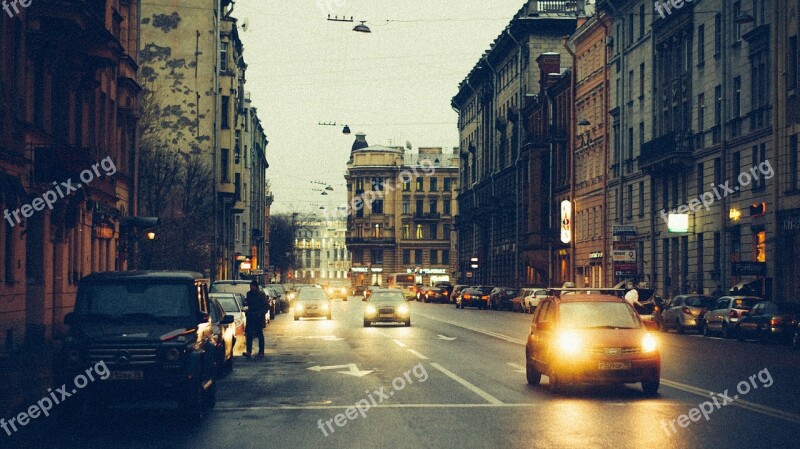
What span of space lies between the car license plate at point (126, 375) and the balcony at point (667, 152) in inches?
1727

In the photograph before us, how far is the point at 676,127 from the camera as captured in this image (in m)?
57.4

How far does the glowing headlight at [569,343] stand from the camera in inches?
696

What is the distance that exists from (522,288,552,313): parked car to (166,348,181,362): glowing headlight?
51.9 meters

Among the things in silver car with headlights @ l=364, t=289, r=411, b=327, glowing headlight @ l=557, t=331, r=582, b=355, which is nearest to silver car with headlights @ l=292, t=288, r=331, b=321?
silver car with headlights @ l=364, t=289, r=411, b=327

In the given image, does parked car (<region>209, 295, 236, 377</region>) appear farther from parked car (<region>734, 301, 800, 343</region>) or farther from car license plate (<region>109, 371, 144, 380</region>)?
parked car (<region>734, 301, 800, 343</region>)

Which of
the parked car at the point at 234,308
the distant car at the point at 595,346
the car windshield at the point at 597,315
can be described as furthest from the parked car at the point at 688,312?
the distant car at the point at 595,346

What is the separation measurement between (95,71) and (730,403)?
2407 cm

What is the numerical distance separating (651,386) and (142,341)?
758cm

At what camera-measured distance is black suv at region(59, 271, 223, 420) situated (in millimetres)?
14078

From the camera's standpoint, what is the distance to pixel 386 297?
46094 mm

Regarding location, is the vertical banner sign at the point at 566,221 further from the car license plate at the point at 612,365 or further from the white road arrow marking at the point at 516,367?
the car license plate at the point at 612,365

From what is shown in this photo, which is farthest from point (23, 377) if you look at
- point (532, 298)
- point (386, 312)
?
point (532, 298)

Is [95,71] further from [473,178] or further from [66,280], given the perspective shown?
[473,178]

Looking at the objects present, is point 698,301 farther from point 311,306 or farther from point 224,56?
point 224,56
